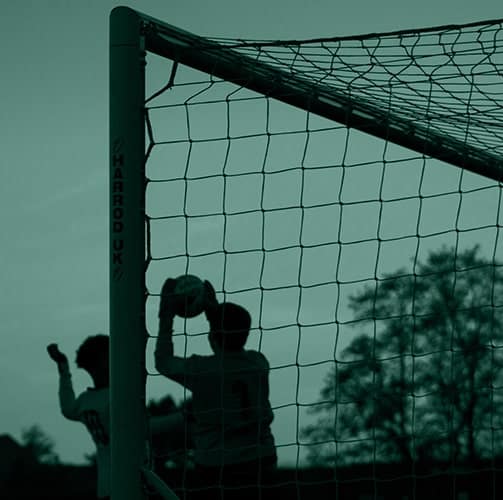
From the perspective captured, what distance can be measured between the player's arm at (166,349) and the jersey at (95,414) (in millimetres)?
784

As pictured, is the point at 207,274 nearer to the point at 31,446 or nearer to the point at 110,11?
the point at 110,11

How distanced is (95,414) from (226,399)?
83 cm

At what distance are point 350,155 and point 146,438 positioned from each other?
133 cm

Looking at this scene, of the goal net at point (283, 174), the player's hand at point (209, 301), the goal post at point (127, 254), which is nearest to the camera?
the goal post at point (127, 254)

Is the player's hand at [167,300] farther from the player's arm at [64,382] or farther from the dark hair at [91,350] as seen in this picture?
the player's arm at [64,382]

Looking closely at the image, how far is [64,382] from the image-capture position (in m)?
4.23

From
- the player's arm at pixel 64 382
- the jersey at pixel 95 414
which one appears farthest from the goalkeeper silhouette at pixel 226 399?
the player's arm at pixel 64 382

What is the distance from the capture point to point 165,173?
3.42m

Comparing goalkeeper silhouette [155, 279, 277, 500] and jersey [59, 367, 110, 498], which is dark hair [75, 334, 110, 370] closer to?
jersey [59, 367, 110, 498]

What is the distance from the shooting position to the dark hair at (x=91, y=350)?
405cm

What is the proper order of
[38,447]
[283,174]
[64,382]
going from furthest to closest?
[38,447] < [64,382] < [283,174]

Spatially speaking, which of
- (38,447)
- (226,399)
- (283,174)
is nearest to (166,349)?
(226,399)

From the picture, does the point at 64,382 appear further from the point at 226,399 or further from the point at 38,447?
the point at 38,447

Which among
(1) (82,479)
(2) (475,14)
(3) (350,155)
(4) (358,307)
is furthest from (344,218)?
(1) (82,479)
